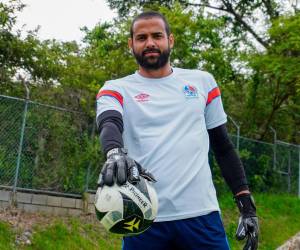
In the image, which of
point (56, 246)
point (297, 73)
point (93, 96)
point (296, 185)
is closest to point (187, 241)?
point (56, 246)

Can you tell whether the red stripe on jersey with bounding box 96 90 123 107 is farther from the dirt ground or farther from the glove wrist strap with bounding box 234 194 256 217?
the dirt ground

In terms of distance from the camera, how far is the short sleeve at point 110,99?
290 centimetres

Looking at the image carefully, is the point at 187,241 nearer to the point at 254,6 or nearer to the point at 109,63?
the point at 109,63

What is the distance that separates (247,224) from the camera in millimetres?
3150

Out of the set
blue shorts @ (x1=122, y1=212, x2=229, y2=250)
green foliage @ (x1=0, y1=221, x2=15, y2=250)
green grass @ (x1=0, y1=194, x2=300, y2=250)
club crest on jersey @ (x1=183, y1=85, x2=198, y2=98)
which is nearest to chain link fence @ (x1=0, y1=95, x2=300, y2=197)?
green grass @ (x1=0, y1=194, x2=300, y2=250)

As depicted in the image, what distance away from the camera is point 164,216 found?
2836mm

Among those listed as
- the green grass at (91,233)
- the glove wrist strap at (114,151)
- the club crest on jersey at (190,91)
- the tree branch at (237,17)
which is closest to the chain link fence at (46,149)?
the green grass at (91,233)

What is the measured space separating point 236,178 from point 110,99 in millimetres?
801

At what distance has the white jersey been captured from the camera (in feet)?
9.41

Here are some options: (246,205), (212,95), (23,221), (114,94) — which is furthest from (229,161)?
(23,221)

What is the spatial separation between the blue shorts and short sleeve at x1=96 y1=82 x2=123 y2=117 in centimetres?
58

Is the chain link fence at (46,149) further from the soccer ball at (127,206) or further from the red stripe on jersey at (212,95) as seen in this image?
the soccer ball at (127,206)

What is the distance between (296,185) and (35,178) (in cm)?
949

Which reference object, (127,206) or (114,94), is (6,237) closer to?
(114,94)
